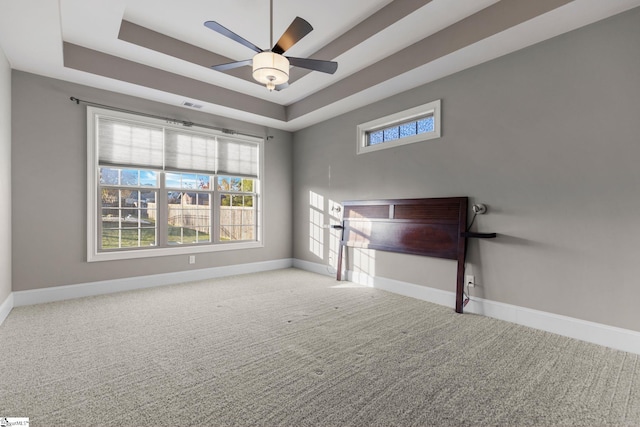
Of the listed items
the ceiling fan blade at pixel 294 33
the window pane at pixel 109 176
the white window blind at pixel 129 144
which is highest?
the ceiling fan blade at pixel 294 33

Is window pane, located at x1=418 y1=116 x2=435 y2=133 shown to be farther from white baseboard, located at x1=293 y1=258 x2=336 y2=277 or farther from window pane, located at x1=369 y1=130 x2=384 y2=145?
white baseboard, located at x1=293 y1=258 x2=336 y2=277

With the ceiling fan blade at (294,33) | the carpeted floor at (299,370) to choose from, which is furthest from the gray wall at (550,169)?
the ceiling fan blade at (294,33)

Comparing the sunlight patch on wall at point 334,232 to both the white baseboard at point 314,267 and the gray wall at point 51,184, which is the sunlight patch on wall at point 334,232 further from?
the gray wall at point 51,184

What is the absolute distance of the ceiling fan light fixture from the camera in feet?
8.73

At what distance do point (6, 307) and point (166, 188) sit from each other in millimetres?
2318

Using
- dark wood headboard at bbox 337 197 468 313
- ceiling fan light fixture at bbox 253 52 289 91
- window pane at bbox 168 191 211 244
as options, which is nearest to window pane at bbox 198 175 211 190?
window pane at bbox 168 191 211 244

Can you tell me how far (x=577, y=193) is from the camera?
9.21 feet

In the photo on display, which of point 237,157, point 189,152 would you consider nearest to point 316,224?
point 237,157

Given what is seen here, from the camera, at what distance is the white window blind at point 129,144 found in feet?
14.0

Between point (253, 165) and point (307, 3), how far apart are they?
318 centimetres

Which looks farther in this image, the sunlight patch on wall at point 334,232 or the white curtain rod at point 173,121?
the sunlight patch on wall at point 334,232

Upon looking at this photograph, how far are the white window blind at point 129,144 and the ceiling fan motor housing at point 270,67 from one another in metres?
2.73

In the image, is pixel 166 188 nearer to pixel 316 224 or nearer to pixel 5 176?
pixel 5 176

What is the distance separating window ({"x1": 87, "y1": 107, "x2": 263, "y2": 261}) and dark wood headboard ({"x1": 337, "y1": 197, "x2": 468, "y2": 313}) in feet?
6.77
